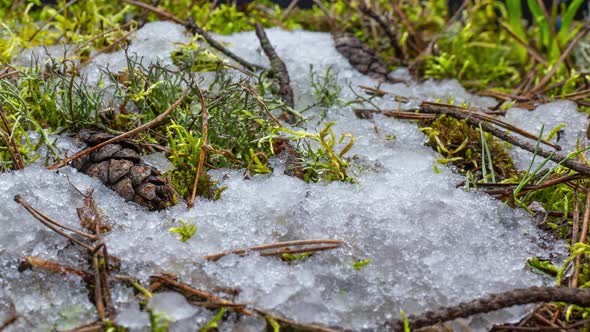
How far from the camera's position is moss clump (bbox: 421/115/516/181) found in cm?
192

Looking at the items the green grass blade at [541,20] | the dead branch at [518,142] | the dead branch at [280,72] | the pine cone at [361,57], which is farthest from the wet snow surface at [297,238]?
the green grass blade at [541,20]

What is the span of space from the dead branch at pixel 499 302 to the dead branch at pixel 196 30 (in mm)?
1275

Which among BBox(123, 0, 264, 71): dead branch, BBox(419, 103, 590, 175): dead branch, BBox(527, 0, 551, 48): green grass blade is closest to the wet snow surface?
BBox(419, 103, 590, 175): dead branch

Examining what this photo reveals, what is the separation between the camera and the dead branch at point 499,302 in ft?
4.26

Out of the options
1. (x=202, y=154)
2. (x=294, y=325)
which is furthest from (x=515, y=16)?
(x=294, y=325)

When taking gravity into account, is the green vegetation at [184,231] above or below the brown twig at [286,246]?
above

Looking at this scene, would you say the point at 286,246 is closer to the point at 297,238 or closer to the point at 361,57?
the point at 297,238

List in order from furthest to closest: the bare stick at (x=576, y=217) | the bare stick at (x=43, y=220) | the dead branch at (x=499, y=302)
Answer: the bare stick at (x=576, y=217), the bare stick at (x=43, y=220), the dead branch at (x=499, y=302)

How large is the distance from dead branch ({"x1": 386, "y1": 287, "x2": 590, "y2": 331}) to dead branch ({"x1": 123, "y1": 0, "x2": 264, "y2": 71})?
128 centimetres

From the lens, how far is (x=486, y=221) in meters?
1.63

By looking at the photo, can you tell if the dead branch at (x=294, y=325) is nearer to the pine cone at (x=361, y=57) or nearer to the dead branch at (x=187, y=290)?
the dead branch at (x=187, y=290)

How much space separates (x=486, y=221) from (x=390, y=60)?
53.6 inches

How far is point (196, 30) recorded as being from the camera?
8.11ft

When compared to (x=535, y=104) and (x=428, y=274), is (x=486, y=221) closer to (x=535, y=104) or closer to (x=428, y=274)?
(x=428, y=274)
